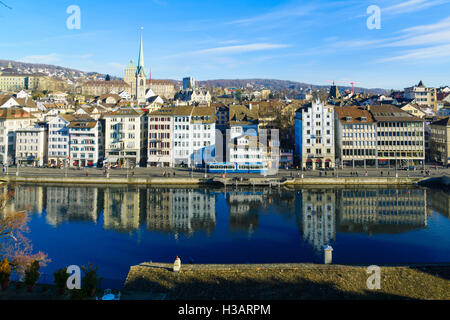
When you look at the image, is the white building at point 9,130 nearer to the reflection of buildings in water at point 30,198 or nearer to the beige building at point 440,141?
the reflection of buildings in water at point 30,198

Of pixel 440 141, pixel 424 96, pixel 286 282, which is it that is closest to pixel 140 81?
pixel 424 96

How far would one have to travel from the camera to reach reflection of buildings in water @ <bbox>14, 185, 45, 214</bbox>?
161 ft

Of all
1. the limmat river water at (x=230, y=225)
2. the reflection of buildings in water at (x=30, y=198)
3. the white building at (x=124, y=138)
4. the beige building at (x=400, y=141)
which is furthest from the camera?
the white building at (x=124, y=138)

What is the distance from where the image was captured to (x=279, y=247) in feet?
112

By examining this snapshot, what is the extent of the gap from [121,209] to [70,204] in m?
8.17

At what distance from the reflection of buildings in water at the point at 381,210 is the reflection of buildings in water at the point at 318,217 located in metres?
1.22

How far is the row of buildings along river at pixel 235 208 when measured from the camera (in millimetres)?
41750

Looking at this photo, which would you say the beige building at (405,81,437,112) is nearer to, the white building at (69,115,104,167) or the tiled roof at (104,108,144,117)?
the tiled roof at (104,108,144,117)

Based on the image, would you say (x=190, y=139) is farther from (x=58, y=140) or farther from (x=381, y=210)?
(x=381, y=210)

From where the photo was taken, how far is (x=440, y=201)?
53.7m

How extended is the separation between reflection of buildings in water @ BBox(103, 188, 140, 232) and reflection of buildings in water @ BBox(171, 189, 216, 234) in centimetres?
473

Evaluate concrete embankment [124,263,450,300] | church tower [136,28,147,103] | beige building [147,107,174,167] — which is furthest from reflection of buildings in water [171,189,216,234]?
church tower [136,28,147,103]

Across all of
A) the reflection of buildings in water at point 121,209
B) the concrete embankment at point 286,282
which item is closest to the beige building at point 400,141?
the reflection of buildings in water at point 121,209
